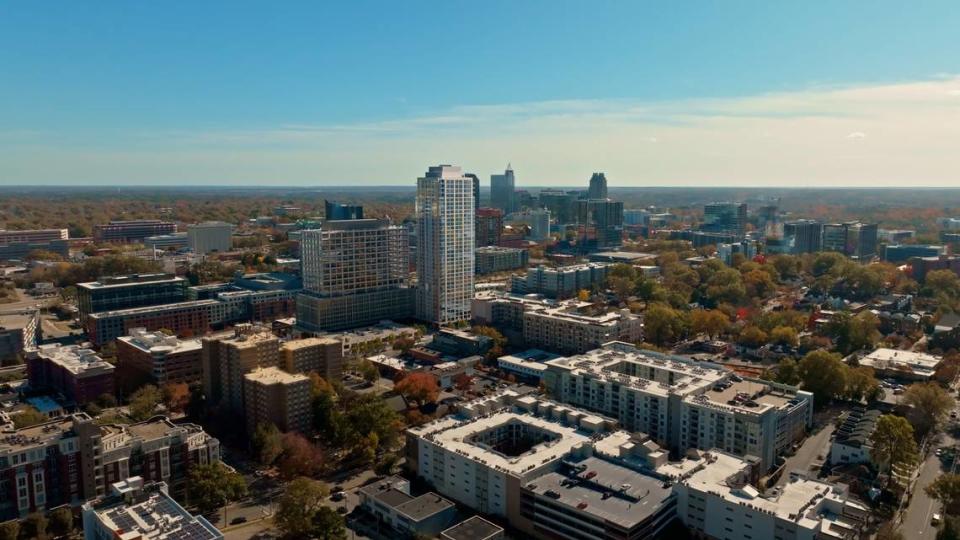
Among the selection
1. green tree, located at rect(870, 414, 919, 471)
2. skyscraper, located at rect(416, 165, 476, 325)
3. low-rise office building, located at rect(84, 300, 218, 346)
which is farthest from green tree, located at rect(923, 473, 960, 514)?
low-rise office building, located at rect(84, 300, 218, 346)

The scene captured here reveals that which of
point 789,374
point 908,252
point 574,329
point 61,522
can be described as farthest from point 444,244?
point 908,252

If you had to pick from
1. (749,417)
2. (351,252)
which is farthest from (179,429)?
(351,252)

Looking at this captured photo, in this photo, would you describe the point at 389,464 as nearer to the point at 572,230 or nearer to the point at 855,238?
the point at 855,238

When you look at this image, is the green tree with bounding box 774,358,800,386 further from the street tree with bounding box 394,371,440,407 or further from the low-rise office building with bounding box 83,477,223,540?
the low-rise office building with bounding box 83,477,223,540

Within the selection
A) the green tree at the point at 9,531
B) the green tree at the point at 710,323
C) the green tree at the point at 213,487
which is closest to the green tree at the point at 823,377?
the green tree at the point at 710,323

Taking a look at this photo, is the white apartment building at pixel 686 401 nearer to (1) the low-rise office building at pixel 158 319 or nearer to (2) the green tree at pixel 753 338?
(2) the green tree at pixel 753 338
